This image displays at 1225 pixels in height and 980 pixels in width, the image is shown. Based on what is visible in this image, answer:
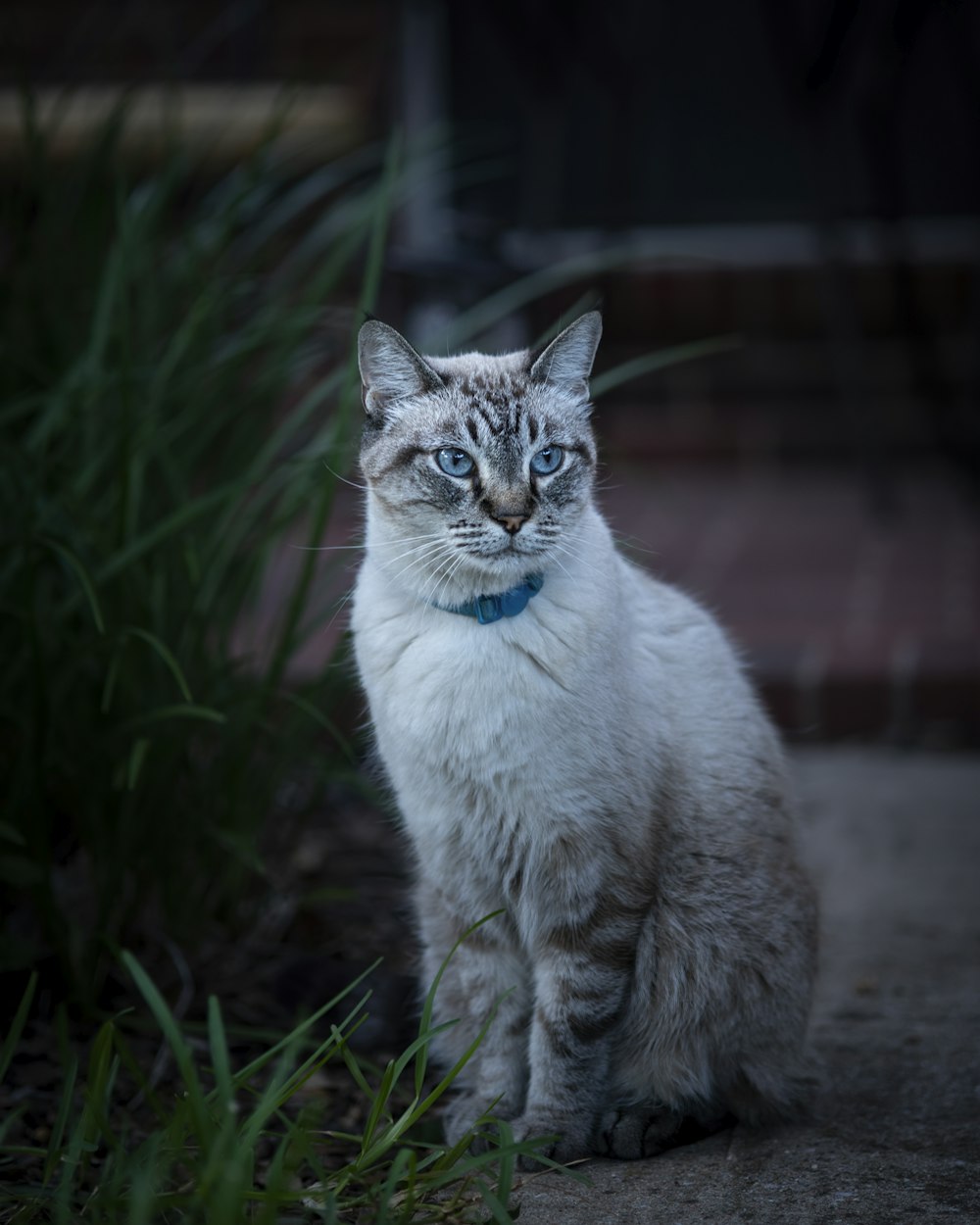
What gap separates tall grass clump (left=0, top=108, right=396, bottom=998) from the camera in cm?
229

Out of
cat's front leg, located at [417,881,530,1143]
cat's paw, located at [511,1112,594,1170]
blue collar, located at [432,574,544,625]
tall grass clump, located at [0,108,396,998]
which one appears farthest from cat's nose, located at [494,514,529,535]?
cat's paw, located at [511,1112,594,1170]

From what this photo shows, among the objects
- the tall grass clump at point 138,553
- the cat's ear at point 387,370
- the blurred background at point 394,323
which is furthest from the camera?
the blurred background at point 394,323

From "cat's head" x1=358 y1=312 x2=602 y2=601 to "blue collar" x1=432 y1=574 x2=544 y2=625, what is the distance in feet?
0.05

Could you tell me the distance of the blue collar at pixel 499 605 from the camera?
6.62 ft

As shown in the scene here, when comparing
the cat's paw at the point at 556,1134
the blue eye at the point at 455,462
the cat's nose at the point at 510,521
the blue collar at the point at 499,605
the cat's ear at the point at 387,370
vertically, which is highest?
the cat's ear at the point at 387,370

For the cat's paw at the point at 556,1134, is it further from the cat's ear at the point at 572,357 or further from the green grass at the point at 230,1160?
the cat's ear at the point at 572,357

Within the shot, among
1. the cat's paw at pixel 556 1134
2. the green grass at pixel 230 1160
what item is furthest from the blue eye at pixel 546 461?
the cat's paw at pixel 556 1134

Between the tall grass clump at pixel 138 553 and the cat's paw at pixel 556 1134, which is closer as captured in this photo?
the cat's paw at pixel 556 1134

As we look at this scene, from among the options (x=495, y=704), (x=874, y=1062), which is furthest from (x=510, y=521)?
(x=874, y=1062)

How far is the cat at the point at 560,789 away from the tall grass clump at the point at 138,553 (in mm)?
312

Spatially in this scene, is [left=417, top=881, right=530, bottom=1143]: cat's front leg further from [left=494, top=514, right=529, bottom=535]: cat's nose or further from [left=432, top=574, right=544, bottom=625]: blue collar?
[left=494, top=514, right=529, bottom=535]: cat's nose

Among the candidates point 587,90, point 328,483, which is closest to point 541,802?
point 328,483

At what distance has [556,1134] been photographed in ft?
6.48

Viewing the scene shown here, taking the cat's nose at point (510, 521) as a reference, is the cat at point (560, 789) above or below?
below
